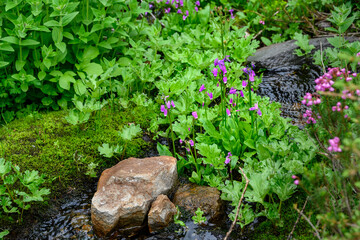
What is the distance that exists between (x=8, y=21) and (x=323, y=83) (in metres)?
3.65

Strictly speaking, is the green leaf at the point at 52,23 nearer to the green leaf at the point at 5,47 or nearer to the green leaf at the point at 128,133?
the green leaf at the point at 5,47

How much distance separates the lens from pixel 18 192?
9.96ft

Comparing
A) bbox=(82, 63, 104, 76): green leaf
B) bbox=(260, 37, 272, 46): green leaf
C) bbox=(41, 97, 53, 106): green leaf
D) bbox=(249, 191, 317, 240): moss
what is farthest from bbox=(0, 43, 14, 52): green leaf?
bbox=(260, 37, 272, 46): green leaf

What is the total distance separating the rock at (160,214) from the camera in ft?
10.0

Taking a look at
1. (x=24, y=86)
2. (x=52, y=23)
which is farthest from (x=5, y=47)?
(x=52, y=23)

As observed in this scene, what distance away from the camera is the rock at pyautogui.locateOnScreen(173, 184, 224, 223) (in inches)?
124

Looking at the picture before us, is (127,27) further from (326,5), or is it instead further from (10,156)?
(326,5)

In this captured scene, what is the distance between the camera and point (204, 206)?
3.19m

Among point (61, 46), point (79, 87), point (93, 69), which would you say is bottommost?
point (79, 87)

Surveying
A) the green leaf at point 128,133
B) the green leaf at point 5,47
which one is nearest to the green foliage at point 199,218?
the green leaf at point 128,133

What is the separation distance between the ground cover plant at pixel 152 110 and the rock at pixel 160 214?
0.78 feet

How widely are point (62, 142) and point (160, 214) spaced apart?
148 centimetres

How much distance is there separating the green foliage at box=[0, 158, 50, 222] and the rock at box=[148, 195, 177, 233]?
2.98ft

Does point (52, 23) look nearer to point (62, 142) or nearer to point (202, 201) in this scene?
point (62, 142)
